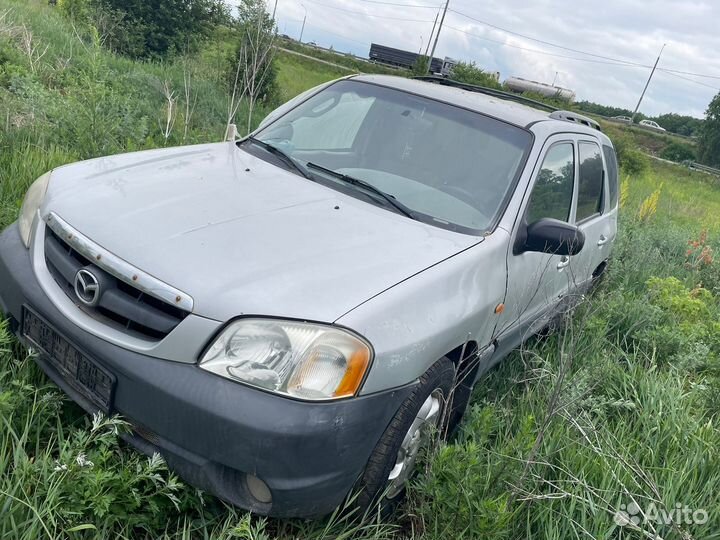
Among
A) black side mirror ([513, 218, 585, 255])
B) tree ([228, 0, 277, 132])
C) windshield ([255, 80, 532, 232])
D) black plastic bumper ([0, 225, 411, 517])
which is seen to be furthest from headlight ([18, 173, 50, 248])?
tree ([228, 0, 277, 132])

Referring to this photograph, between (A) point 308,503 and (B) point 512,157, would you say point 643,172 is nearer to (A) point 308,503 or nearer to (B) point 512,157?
(B) point 512,157

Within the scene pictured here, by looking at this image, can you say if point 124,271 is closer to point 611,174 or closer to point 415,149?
point 415,149

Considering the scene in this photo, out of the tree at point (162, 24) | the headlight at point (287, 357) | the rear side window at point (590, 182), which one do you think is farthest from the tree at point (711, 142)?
the headlight at point (287, 357)

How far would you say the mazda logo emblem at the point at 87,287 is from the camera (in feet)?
6.58

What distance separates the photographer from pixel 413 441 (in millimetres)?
2322

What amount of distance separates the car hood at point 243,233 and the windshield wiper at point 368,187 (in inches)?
2.7

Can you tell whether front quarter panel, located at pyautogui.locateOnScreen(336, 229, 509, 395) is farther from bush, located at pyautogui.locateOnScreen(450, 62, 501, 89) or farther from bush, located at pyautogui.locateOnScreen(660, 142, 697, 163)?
bush, located at pyautogui.locateOnScreen(660, 142, 697, 163)

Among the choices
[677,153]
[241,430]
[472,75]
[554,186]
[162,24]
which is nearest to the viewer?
[241,430]

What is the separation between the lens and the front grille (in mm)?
1935

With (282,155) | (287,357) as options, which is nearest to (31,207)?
(282,155)

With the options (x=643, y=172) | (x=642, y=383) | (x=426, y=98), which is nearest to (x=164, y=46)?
(x=426, y=98)

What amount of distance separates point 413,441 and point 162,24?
12.0 m

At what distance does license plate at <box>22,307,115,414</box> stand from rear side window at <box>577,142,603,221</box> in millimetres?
3139
